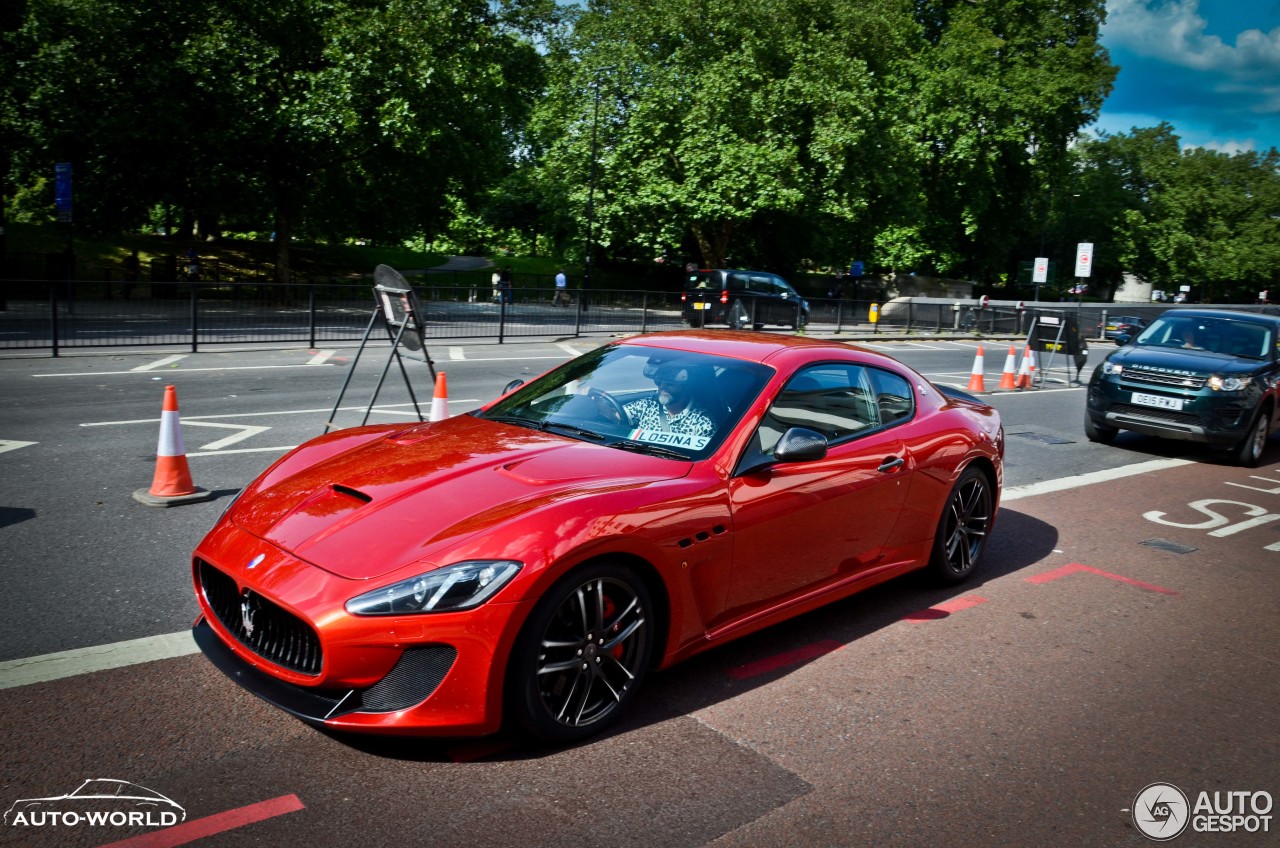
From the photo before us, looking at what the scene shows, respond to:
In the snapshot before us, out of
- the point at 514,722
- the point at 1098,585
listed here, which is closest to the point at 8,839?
the point at 514,722

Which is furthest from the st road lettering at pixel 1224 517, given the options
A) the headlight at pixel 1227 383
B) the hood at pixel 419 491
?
the hood at pixel 419 491

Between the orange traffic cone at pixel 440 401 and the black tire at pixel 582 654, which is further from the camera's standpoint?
the orange traffic cone at pixel 440 401

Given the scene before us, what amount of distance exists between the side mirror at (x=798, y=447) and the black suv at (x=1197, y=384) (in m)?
8.37

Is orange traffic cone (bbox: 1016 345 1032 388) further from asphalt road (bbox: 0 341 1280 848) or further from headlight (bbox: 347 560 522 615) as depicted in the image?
headlight (bbox: 347 560 522 615)

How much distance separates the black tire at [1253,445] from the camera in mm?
11133

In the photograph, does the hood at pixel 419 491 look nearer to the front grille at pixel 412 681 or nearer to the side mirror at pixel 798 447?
the front grille at pixel 412 681

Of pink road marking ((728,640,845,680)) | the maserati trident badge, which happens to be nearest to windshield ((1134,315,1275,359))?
pink road marking ((728,640,845,680))

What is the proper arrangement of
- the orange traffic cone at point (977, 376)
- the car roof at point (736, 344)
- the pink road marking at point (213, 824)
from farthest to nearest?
the orange traffic cone at point (977, 376)
the car roof at point (736, 344)
the pink road marking at point (213, 824)

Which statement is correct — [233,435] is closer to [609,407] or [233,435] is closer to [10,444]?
[10,444]

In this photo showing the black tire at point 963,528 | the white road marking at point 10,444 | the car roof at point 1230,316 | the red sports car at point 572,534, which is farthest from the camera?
the car roof at point 1230,316

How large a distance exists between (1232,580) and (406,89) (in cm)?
2603

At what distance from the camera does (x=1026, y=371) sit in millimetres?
18156

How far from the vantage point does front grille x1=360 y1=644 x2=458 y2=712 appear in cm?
330

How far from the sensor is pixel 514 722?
11.6 feet
